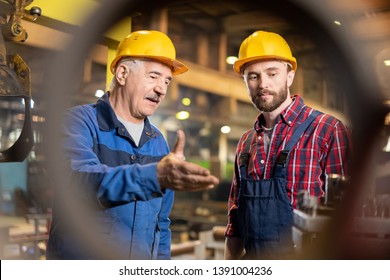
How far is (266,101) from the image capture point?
5.76 feet

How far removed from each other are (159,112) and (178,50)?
0.79 ft

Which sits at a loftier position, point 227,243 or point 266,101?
point 266,101

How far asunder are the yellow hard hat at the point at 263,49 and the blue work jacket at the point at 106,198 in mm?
414

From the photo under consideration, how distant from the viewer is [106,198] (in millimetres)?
1652

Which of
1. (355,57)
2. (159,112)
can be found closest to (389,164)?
(355,57)

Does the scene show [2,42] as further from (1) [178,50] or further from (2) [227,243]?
(2) [227,243]

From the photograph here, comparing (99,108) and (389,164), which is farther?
(389,164)

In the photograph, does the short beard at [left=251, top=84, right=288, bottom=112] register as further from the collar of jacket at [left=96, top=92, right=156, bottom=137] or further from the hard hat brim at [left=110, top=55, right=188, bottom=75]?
the collar of jacket at [left=96, top=92, right=156, bottom=137]

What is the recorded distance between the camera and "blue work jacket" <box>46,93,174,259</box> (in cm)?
166

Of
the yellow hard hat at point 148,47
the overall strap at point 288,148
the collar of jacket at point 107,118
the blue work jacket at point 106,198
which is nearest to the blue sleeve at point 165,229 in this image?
the blue work jacket at point 106,198

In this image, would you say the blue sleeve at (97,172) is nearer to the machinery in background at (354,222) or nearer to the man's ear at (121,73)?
the man's ear at (121,73)

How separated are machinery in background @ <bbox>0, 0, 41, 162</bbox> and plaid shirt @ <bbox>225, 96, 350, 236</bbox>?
0.81 meters
